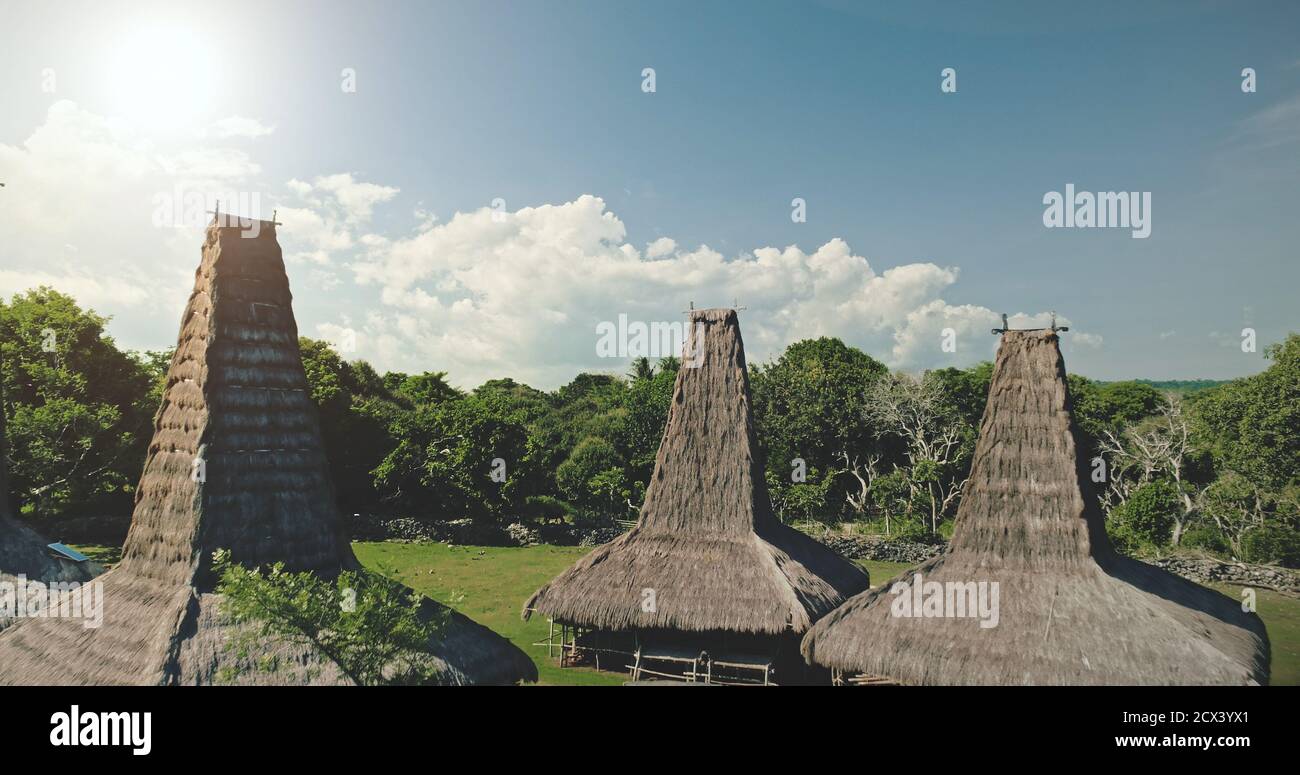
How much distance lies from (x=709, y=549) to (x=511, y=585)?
10.3 metres

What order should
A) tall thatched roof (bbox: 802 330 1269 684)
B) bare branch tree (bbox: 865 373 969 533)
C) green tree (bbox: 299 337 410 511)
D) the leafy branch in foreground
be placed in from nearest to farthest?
1. the leafy branch in foreground
2. tall thatched roof (bbox: 802 330 1269 684)
3. bare branch tree (bbox: 865 373 969 533)
4. green tree (bbox: 299 337 410 511)

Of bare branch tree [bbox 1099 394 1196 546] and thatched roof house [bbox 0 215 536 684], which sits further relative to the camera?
bare branch tree [bbox 1099 394 1196 546]

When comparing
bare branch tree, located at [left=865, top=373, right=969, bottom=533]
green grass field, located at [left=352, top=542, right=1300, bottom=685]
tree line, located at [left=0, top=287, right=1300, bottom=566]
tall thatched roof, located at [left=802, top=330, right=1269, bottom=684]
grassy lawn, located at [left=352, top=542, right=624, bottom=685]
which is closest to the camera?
tall thatched roof, located at [left=802, top=330, right=1269, bottom=684]

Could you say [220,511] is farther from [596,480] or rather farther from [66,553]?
[596,480]

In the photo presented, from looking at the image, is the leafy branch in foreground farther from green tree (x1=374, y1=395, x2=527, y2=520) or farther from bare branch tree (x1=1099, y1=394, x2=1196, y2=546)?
bare branch tree (x1=1099, y1=394, x2=1196, y2=546)

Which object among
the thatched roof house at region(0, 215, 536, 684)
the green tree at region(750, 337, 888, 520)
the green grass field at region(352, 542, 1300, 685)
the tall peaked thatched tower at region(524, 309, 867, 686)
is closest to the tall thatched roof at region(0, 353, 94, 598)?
the thatched roof house at region(0, 215, 536, 684)

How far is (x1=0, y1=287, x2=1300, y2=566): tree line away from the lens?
27000 millimetres

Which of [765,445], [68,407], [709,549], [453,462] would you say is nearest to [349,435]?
[453,462]

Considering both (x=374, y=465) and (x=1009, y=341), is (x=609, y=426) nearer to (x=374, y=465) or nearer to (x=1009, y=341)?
(x=374, y=465)

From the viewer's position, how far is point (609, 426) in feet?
130

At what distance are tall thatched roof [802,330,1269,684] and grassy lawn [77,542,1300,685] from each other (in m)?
4.78

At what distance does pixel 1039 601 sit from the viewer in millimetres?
12703

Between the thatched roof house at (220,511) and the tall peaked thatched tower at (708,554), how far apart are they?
4.92 meters
